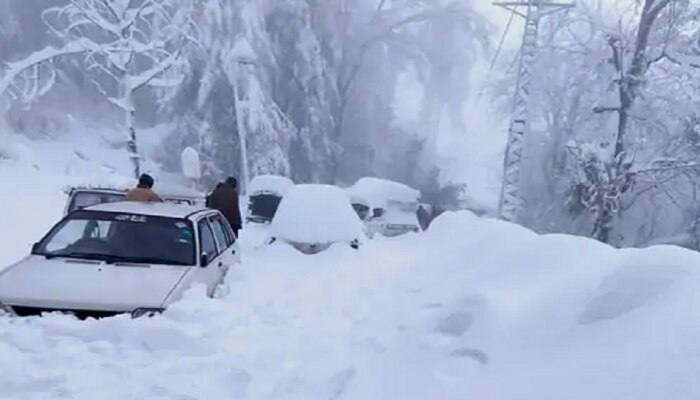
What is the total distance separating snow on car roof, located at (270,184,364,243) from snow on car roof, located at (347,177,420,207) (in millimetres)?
9459

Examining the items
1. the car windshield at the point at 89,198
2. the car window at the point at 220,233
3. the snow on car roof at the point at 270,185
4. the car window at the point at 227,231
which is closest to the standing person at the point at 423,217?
the snow on car roof at the point at 270,185

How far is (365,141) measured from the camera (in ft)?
128

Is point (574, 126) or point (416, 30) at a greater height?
point (416, 30)

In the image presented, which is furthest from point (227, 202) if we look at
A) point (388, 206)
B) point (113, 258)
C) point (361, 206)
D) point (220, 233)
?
point (388, 206)

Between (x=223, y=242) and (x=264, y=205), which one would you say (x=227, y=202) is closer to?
(x=223, y=242)

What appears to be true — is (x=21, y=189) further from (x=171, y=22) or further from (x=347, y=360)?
(x=347, y=360)

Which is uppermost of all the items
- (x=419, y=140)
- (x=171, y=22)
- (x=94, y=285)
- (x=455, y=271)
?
(x=171, y=22)

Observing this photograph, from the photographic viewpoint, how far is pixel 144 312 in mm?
5312

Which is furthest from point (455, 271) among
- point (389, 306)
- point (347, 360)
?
point (347, 360)

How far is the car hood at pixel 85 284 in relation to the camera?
5.32 meters

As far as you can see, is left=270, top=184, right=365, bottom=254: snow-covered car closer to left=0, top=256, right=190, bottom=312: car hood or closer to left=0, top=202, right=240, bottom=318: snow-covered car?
left=0, top=202, right=240, bottom=318: snow-covered car

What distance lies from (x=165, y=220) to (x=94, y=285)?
134 centimetres

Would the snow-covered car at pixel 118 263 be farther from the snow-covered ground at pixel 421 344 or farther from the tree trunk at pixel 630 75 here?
the tree trunk at pixel 630 75

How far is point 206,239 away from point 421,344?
2958 millimetres
